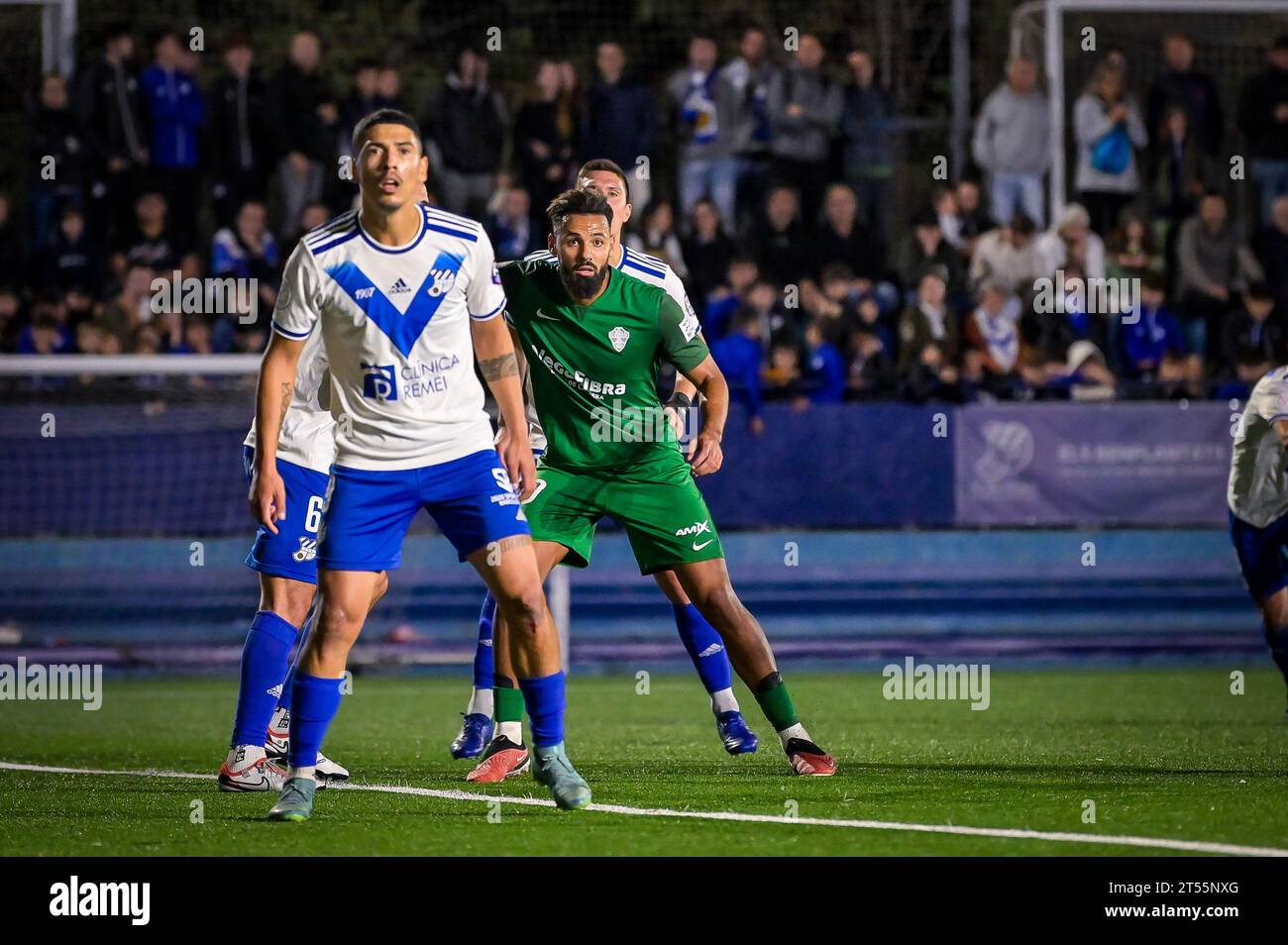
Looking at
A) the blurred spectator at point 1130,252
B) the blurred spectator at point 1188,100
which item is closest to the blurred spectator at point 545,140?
the blurred spectator at point 1130,252

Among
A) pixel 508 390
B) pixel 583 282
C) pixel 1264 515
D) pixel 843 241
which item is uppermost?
pixel 843 241

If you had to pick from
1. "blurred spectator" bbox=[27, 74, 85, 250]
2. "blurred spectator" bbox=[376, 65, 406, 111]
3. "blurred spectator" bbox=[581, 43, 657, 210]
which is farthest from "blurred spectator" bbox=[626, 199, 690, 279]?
"blurred spectator" bbox=[27, 74, 85, 250]

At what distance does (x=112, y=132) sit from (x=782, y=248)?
6.01m

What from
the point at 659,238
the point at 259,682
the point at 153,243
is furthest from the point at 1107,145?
the point at 259,682

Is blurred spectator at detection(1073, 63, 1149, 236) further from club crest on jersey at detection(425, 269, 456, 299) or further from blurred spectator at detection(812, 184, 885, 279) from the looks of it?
club crest on jersey at detection(425, 269, 456, 299)

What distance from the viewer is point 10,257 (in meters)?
17.7

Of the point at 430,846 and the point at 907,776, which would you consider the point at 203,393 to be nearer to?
the point at 907,776

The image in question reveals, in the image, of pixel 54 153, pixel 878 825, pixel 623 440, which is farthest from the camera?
pixel 54 153

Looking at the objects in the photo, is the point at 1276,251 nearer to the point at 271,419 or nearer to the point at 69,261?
the point at 69,261

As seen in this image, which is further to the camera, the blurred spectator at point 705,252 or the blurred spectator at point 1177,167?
the blurred spectator at point 1177,167

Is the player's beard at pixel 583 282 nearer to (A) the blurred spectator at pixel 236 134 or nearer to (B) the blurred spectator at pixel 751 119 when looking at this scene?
(A) the blurred spectator at pixel 236 134

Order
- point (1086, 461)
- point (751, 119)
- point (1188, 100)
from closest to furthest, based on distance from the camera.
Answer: point (1086, 461) → point (751, 119) → point (1188, 100)

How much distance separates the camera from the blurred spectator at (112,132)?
59.2 ft

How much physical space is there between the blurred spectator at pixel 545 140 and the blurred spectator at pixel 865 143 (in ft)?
8.53
